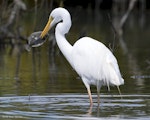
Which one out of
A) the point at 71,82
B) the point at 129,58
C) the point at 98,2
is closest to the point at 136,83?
the point at 71,82

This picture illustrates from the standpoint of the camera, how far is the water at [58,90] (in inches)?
458

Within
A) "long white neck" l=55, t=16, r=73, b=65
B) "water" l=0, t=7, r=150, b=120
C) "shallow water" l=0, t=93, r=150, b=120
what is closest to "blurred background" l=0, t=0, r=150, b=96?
"water" l=0, t=7, r=150, b=120

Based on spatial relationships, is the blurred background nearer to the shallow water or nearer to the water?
the water

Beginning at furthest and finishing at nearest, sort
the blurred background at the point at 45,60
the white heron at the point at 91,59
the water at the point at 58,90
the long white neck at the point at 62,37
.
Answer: the blurred background at the point at 45,60, the long white neck at the point at 62,37, the white heron at the point at 91,59, the water at the point at 58,90

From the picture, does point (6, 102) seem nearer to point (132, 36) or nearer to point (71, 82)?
point (71, 82)

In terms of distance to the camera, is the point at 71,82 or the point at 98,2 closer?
the point at 71,82

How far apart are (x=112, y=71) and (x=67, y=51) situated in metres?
1.14

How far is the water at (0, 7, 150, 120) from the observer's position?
38.1ft

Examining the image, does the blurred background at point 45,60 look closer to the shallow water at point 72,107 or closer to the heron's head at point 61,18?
the shallow water at point 72,107

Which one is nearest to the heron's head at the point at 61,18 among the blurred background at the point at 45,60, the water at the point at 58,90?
the blurred background at the point at 45,60

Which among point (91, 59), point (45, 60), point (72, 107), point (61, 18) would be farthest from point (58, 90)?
point (45, 60)

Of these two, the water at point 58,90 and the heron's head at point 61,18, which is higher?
the heron's head at point 61,18

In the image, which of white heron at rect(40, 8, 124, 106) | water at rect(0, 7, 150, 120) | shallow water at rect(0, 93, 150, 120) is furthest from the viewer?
white heron at rect(40, 8, 124, 106)

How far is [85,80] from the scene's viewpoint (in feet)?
42.8
